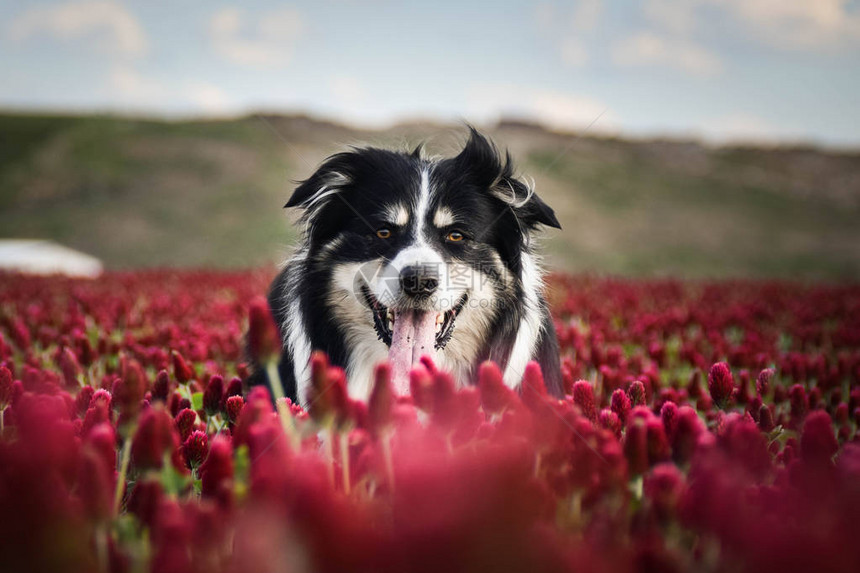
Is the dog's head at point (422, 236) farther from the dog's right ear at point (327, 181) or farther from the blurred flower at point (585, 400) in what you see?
the blurred flower at point (585, 400)

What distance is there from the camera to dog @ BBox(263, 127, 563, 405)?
144 inches

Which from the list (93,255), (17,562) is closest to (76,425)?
(17,562)

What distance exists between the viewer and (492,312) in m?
3.88

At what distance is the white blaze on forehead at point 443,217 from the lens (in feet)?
12.6

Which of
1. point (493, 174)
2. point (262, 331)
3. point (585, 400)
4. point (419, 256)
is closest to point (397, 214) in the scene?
point (419, 256)

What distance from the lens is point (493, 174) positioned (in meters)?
4.04

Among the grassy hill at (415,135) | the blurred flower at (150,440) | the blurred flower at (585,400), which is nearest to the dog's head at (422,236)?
the blurred flower at (585,400)

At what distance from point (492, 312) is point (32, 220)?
40.5 metres

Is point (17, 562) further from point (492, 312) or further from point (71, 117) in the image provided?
point (71, 117)

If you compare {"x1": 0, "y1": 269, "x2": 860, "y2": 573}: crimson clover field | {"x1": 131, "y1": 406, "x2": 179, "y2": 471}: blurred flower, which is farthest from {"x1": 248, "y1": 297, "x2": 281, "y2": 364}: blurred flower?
{"x1": 131, "y1": 406, "x2": 179, "y2": 471}: blurred flower

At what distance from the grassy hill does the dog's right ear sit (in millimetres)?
26580

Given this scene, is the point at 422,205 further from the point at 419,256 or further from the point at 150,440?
the point at 150,440

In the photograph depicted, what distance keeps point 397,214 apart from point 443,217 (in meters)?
0.29

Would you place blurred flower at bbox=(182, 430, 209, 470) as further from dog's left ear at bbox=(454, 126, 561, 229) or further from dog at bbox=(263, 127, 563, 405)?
dog's left ear at bbox=(454, 126, 561, 229)
